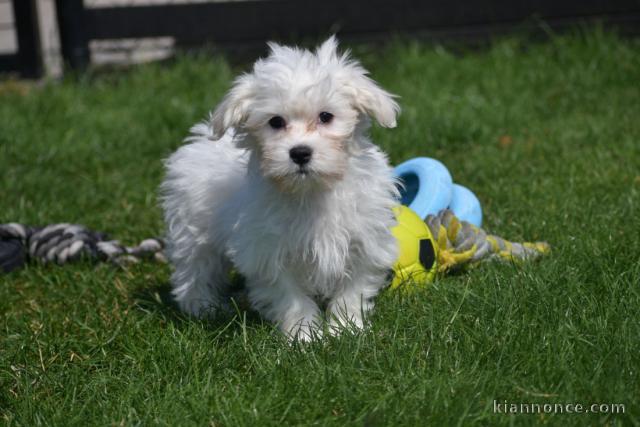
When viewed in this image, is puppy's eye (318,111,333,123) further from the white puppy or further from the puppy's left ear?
the puppy's left ear

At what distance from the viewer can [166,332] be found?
350 centimetres

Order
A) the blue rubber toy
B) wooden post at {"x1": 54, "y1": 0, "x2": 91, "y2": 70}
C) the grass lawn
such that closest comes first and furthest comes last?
the grass lawn, the blue rubber toy, wooden post at {"x1": 54, "y1": 0, "x2": 91, "y2": 70}

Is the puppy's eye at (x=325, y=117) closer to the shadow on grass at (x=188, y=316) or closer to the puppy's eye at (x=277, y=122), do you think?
the puppy's eye at (x=277, y=122)

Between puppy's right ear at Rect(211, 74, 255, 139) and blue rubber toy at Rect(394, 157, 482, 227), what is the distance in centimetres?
114

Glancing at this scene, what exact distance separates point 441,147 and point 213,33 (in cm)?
338

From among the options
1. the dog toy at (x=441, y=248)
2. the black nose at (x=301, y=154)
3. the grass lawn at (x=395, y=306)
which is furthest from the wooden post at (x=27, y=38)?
the black nose at (x=301, y=154)

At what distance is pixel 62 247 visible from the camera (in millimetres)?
4668

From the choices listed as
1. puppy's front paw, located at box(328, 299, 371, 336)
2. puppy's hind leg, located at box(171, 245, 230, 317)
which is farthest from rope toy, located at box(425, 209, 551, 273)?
puppy's hind leg, located at box(171, 245, 230, 317)

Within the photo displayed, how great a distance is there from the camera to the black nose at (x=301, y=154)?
3256mm

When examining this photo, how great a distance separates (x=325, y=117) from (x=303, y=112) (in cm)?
10

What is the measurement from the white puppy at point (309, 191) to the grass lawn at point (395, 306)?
18 centimetres

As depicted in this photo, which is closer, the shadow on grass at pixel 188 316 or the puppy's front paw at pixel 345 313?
the puppy's front paw at pixel 345 313

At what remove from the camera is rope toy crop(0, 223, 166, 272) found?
15.3ft

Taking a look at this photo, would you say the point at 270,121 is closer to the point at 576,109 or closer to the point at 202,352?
the point at 202,352
